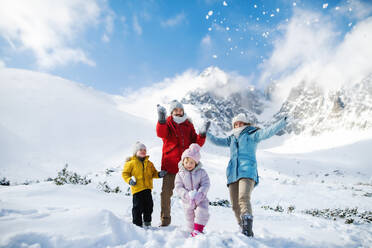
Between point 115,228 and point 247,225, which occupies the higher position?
point 115,228

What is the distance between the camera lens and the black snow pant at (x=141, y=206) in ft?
10.9

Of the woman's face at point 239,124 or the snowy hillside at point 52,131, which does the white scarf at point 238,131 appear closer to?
the woman's face at point 239,124

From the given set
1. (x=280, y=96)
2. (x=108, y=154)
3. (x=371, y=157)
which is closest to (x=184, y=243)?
(x=108, y=154)

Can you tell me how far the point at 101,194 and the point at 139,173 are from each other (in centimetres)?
280

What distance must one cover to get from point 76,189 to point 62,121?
20793 millimetres

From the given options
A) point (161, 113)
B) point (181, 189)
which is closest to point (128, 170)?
point (181, 189)

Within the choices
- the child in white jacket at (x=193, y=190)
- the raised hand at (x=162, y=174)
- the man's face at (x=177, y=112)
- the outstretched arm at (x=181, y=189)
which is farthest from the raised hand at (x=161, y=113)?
the outstretched arm at (x=181, y=189)

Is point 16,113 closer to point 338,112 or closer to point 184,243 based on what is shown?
point 184,243

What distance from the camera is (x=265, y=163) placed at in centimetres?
2559

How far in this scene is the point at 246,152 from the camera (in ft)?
11.3

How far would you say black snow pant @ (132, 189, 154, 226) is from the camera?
Result: 10.9ft

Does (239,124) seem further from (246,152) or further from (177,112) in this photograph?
Result: (177,112)

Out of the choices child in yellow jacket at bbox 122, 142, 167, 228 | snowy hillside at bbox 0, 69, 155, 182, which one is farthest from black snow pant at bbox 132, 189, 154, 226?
snowy hillside at bbox 0, 69, 155, 182

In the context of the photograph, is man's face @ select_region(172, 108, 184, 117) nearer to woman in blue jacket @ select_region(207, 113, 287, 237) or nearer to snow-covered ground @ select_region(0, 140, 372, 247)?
woman in blue jacket @ select_region(207, 113, 287, 237)
